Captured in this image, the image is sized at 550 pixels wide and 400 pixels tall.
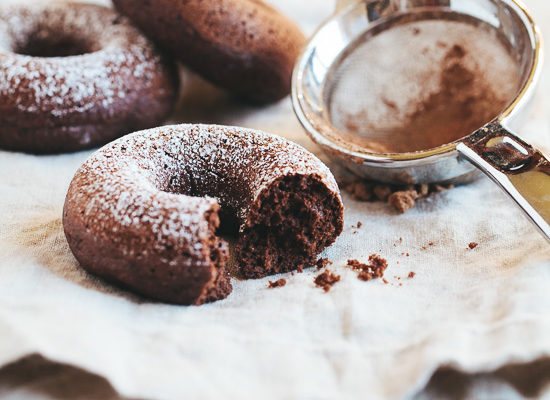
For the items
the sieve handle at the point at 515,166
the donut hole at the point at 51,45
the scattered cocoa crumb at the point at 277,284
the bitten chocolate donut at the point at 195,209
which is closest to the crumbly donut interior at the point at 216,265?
the bitten chocolate donut at the point at 195,209

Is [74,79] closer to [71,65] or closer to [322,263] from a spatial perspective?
[71,65]

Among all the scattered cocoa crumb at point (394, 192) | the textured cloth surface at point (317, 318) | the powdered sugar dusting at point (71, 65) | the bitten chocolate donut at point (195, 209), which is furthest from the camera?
the powdered sugar dusting at point (71, 65)

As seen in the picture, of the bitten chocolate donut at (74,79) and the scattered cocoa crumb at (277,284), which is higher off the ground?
the scattered cocoa crumb at (277,284)

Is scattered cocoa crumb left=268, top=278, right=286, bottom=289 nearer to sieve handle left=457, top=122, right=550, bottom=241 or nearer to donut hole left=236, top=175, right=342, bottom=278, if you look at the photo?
donut hole left=236, top=175, right=342, bottom=278

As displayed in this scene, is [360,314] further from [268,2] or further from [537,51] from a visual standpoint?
[268,2]

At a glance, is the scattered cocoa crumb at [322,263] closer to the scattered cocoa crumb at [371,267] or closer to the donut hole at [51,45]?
the scattered cocoa crumb at [371,267]

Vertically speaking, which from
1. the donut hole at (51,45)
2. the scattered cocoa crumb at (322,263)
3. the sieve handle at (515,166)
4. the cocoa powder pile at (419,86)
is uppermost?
the sieve handle at (515,166)
